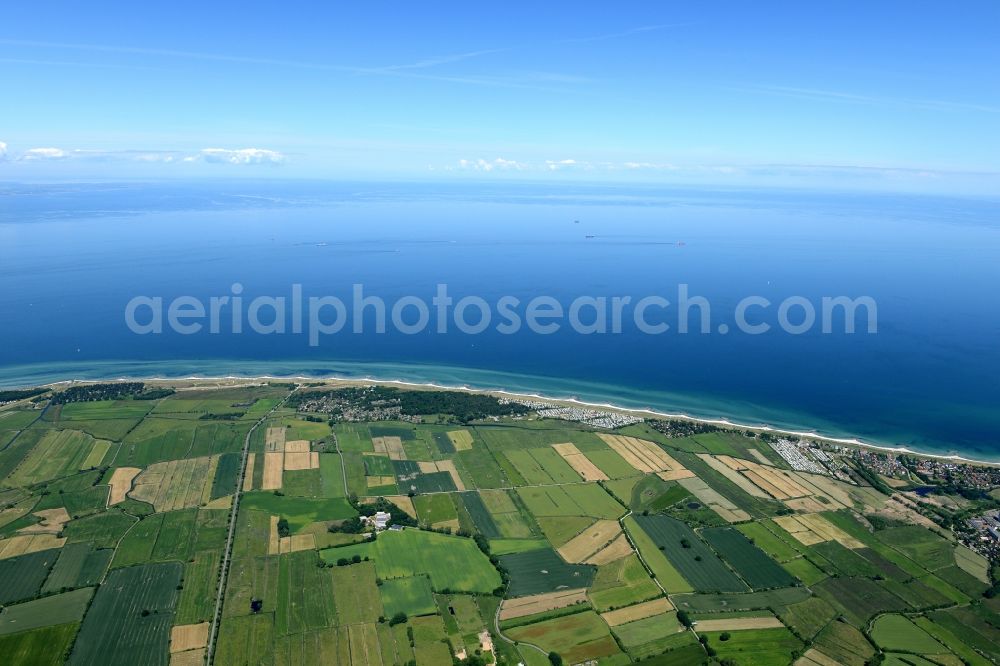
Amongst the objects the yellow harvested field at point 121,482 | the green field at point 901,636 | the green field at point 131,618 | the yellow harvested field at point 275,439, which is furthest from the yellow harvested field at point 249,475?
the green field at point 901,636

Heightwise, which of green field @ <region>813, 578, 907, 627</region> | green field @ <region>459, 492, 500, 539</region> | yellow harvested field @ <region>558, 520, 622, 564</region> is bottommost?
green field @ <region>813, 578, 907, 627</region>

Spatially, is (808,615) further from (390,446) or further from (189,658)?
(390,446)

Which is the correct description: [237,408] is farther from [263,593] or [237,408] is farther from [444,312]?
[444,312]

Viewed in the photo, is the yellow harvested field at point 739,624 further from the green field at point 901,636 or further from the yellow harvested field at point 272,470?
the yellow harvested field at point 272,470

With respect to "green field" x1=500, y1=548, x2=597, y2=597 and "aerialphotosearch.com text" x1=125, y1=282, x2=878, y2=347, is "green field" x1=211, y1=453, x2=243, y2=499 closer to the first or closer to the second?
"green field" x1=500, y1=548, x2=597, y2=597

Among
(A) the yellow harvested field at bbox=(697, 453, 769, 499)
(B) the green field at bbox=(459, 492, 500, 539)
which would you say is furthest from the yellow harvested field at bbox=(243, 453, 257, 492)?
(A) the yellow harvested field at bbox=(697, 453, 769, 499)

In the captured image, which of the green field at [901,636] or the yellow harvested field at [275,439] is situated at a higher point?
the yellow harvested field at [275,439]
